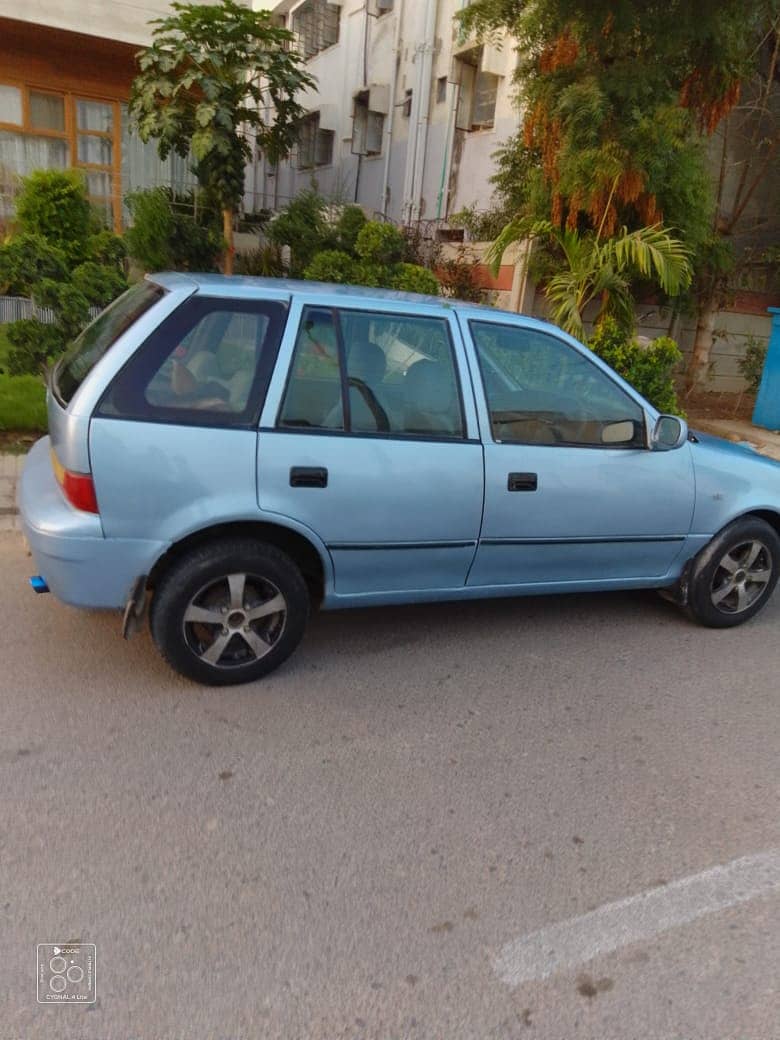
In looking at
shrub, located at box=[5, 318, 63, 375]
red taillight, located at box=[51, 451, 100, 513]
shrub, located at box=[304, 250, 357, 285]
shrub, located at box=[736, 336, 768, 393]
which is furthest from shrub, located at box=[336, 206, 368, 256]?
red taillight, located at box=[51, 451, 100, 513]

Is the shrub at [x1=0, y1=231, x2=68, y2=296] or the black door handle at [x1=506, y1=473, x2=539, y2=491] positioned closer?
the black door handle at [x1=506, y1=473, x2=539, y2=491]

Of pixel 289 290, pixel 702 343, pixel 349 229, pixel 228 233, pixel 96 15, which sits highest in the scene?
pixel 96 15

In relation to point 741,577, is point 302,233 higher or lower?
higher

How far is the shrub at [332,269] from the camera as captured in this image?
32.1 ft

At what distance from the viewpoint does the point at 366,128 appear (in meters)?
16.3

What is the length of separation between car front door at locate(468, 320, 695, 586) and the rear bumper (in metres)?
1.61

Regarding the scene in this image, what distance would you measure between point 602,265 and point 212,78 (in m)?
4.89

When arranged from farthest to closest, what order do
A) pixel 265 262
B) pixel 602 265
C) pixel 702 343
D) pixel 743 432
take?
pixel 265 262, pixel 702 343, pixel 743 432, pixel 602 265

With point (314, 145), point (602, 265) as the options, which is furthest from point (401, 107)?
point (602, 265)

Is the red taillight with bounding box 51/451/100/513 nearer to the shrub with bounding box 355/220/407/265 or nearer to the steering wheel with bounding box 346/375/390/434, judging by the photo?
the steering wheel with bounding box 346/375/390/434

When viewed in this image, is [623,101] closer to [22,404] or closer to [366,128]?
[22,404]

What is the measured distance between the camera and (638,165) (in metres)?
7.80

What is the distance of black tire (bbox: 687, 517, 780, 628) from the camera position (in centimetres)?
441

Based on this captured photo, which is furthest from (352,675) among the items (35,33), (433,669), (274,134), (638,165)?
(35,33)
